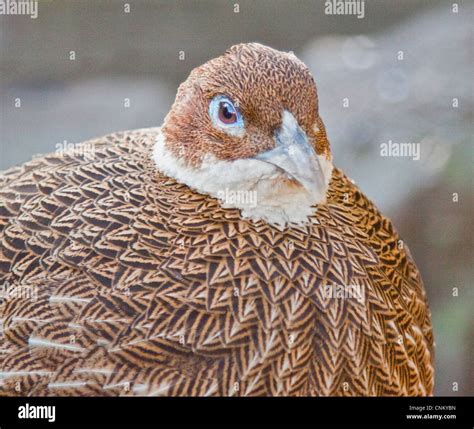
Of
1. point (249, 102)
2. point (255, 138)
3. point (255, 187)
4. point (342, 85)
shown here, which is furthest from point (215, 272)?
point (342, 85)

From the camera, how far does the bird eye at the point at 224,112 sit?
114 inches

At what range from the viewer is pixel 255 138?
2.84 meters

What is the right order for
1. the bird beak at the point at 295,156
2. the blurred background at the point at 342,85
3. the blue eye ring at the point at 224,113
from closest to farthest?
the bird beak at the point at 295,156 < the blue eye ring at the point at 224,113 < the blurred background at the point at 342,85

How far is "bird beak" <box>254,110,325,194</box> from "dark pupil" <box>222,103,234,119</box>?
201 mm

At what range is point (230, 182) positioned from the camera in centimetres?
291

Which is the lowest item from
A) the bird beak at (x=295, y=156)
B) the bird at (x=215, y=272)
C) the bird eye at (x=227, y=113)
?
the bird at (x=215, y=272)

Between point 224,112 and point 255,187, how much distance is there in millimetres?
309

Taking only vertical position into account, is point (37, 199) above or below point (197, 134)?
below

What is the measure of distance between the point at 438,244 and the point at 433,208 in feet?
0.78

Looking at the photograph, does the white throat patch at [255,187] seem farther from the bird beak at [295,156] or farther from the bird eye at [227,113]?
the bird eye at [227,113]
